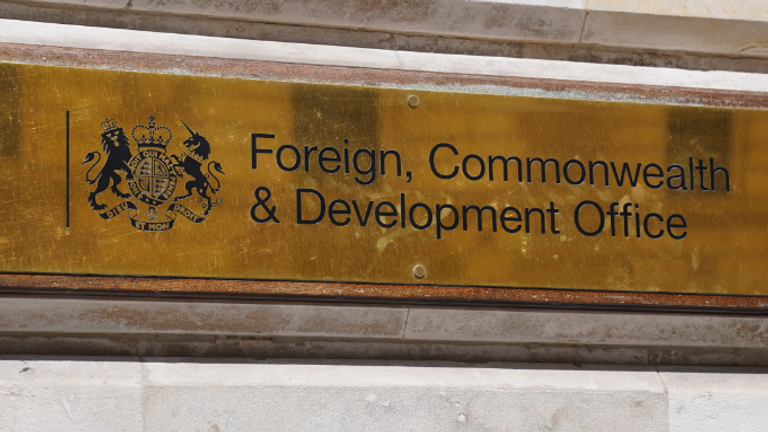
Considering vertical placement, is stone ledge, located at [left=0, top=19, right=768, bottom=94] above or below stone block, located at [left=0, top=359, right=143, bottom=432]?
above

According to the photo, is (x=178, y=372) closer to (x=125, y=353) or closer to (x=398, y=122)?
(x=125, y=353)

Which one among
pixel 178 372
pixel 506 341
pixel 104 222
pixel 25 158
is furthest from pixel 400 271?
pixel 25 158

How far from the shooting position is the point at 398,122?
2.31 m

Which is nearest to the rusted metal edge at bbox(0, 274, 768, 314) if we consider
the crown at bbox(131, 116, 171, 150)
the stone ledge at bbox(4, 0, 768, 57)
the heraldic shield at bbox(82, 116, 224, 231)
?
the heraldic shield at bbox(82, 116, 224, 231)

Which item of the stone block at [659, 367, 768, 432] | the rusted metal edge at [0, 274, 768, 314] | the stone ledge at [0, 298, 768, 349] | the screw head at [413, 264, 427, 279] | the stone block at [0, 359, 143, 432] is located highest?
the screw head at [413, 264, 427, 279]

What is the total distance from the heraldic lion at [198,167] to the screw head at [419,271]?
25.1 inches

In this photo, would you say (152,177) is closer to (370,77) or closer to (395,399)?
(370,77)

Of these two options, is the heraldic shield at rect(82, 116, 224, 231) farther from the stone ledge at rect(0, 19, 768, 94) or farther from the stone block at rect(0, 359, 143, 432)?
the stone block at rect(0, 359, 143, 432)

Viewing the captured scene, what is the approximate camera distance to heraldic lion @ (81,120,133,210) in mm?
2117

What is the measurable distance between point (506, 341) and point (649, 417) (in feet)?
1.60

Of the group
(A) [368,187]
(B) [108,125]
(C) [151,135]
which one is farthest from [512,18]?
(B) [108,125]

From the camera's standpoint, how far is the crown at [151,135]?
2.15 m

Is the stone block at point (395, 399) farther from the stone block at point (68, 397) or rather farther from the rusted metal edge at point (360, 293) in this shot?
the rusted metal edge at point (360, 293)

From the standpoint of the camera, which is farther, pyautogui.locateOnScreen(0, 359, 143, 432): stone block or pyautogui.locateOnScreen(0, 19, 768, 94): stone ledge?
pyautogui.locateOnScreen(0, 19, 768, 94): stone ledge
